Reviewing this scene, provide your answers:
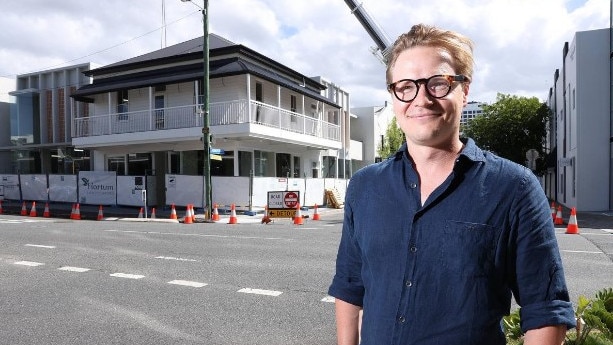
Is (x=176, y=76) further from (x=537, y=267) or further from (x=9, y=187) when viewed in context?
(x=537, y=267)

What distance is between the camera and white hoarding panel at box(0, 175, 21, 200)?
26.8 m

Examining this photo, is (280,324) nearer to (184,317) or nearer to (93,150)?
(184,317)

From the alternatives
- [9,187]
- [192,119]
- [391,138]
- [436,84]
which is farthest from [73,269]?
[391,138]

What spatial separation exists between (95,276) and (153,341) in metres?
3.42

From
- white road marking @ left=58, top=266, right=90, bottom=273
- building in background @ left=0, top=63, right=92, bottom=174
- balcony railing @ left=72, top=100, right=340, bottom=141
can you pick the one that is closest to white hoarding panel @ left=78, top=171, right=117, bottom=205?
balcony railing @ left=72, top=100, right=340, bottom=141

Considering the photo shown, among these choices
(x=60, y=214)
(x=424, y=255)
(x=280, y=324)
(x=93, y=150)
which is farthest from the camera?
(x=93, y=150)

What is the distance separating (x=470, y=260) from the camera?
1.62 metres

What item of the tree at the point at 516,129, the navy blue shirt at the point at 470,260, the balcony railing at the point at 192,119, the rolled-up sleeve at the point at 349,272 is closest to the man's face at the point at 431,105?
the navy blue shirt at the point at 470,260

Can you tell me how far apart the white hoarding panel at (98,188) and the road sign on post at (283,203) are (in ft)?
29.0

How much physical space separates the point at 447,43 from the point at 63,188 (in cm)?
2608

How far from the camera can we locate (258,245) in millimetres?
10953

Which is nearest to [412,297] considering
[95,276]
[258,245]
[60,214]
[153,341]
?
[153,341]

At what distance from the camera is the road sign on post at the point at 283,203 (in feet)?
57.2

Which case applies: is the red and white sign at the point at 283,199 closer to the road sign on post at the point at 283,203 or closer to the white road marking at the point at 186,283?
the road sign on post at the point at 283,203
